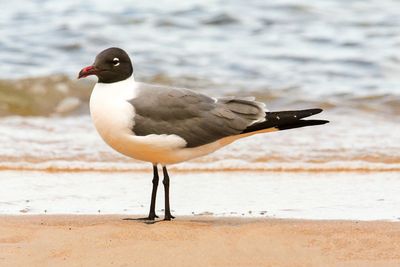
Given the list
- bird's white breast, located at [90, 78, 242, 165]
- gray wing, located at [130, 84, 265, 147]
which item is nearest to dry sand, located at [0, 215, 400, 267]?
bird's white breast, located at [90, 78, 242, 165]

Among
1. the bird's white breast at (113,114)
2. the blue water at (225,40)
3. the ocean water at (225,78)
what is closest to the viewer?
the bird's white breast at (113,114)

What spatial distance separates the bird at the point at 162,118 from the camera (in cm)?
589

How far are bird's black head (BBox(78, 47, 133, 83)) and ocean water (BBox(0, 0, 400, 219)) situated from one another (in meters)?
0.95

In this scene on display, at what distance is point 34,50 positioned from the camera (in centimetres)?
1246

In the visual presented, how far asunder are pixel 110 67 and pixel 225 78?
5.44 m

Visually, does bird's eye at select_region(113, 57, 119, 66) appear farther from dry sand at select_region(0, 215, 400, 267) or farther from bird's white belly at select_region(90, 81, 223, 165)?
dry sand at select_region(0, 215, 400, 267)

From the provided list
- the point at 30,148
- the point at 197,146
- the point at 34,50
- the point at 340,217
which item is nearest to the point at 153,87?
the point at 197,146

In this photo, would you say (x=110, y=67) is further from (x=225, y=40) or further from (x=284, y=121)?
(x=225, y=40)

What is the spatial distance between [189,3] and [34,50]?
3.89 m

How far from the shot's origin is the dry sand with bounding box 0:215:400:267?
16.3 feet

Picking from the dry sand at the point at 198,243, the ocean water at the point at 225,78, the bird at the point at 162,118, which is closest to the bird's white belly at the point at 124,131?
the bird at the point at 162,118

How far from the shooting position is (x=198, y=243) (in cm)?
529

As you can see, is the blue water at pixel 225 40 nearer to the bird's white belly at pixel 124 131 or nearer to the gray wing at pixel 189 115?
the gray wing at pixel 189 115

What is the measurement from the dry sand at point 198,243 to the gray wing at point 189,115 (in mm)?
549
